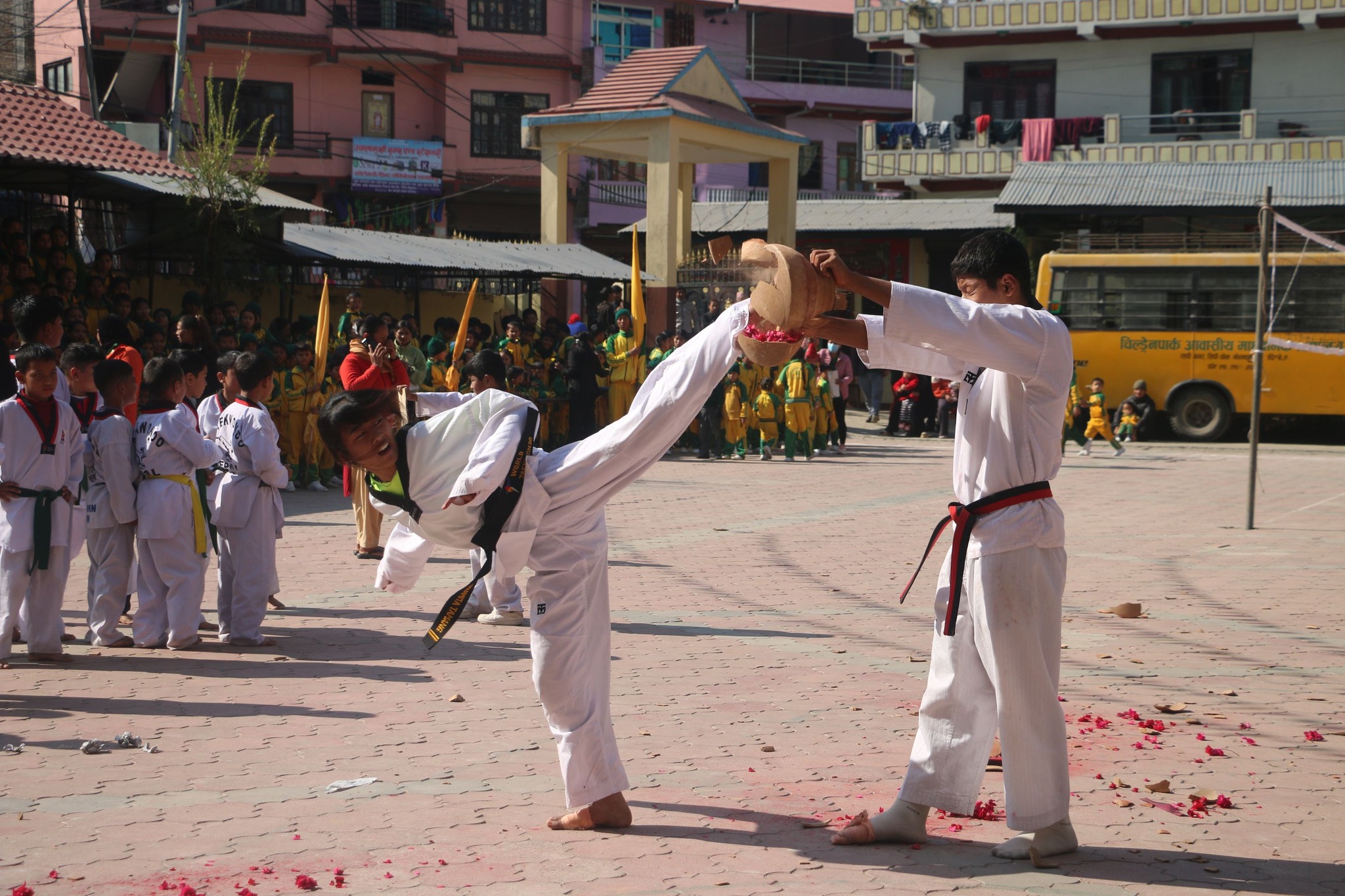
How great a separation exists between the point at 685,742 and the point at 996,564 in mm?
1895

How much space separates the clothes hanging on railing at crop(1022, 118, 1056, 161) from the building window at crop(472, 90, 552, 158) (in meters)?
12.9

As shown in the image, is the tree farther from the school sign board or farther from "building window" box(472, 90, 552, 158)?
"building window" box(472, 90, 552, 158)

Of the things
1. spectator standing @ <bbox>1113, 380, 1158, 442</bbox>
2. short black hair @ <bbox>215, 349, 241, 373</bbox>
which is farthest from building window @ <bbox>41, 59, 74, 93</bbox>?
short black hair @ <bbox>215, 349, 241, 373</bbox>

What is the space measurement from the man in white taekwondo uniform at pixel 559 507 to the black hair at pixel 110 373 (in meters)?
3.71

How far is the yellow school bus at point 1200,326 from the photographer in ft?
72.5

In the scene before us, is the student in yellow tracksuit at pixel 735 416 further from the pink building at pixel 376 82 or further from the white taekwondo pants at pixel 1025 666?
the pink building at pixel 376 82

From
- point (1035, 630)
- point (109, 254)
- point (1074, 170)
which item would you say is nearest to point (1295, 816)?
point (1035, 630)

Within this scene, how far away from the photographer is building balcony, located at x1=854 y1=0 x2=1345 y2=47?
97.6 feet

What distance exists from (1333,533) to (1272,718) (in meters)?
7.04

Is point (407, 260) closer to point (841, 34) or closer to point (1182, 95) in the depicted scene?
point (1182, 95)

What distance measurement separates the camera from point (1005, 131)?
31.5 metres

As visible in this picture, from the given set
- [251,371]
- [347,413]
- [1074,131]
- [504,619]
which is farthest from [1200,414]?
[347,413]

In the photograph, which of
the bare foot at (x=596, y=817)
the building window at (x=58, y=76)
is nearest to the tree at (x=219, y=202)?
the bare foot at (x=596, y=817)

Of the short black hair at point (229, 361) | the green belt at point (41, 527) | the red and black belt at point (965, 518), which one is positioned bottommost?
the green belt at point (41, 527)
